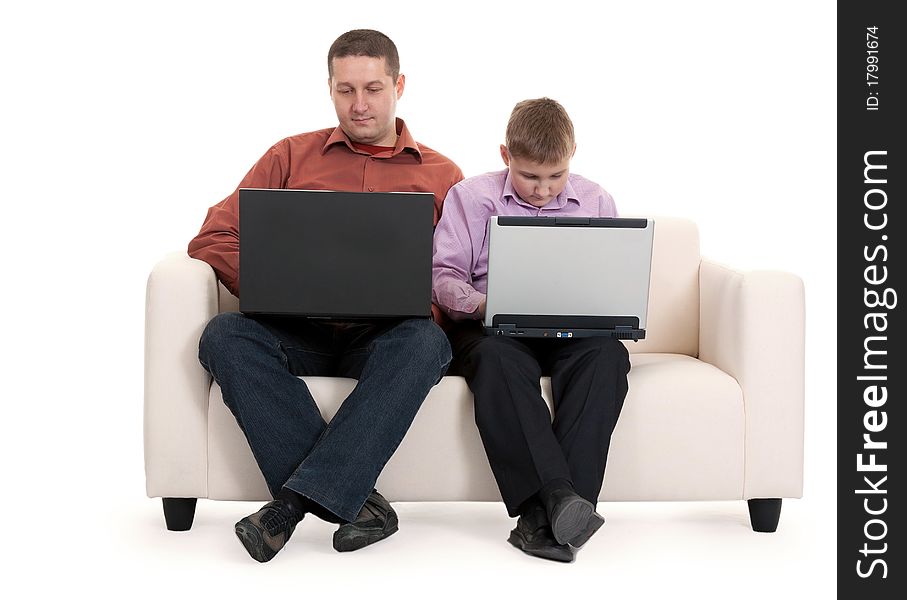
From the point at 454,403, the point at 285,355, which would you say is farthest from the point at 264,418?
the point at 454,403

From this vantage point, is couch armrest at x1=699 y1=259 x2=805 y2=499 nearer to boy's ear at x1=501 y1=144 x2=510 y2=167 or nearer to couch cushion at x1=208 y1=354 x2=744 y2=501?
couch cushion at x1=208 y1=354 x2=744 y2=501

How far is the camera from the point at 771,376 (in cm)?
297

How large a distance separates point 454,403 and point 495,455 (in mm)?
180

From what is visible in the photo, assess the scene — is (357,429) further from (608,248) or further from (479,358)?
(608,248)

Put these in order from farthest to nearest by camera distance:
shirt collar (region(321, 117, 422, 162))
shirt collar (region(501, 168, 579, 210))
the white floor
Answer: shirt collar (region(321, 117, 422, 162)) < shirt collar (region(501, 168, 579, 210)) < the white floor

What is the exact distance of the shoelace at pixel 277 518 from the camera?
2658 mm

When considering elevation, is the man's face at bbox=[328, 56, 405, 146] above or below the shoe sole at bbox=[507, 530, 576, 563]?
above

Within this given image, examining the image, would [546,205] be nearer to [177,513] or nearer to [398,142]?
[398,142]

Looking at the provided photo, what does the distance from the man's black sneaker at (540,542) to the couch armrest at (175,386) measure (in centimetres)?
76

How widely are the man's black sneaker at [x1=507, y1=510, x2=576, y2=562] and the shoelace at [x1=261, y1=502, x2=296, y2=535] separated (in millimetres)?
514

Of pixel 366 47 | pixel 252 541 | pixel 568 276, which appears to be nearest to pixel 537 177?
pixel 568 276

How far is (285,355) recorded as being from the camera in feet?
9.51

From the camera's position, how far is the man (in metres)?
2.70

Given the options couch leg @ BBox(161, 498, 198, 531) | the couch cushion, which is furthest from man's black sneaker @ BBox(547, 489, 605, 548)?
couch leg @ BBox(161, 498, 198, 531)
